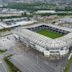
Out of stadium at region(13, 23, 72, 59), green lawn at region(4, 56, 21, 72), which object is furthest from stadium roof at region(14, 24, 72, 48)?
green lawn at region(4, 56, 21, 72)

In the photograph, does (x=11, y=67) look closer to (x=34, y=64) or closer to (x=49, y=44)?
(x=34, y=64)

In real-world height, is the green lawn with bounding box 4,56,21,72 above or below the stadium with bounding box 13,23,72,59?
below

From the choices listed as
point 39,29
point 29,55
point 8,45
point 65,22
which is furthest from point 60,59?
point 65,22

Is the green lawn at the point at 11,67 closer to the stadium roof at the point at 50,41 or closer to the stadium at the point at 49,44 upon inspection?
the stadium at the point at 49,44

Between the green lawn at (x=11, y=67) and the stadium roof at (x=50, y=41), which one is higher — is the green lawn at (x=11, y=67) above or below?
below

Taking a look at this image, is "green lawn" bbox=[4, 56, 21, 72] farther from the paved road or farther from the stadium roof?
the stadium roof

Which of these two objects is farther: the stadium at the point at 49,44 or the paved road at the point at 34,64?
the stadium at the point at 49,44

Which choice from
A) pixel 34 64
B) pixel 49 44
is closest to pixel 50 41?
pixel 49 44

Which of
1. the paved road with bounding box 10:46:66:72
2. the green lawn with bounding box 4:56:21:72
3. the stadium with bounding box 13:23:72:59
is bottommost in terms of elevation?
the green lawn with bounding box 4:56:21:72

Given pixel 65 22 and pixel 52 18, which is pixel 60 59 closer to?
pixel 65 22

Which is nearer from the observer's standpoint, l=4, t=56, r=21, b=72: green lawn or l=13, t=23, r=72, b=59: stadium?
l=4, t=56, r=21, b=72: green lawn

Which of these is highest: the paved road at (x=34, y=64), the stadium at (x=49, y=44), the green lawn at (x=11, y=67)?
the stadium at (x=49, y=44)

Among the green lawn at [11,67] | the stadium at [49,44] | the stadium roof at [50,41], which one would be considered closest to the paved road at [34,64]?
the green lawn at [11,67]
